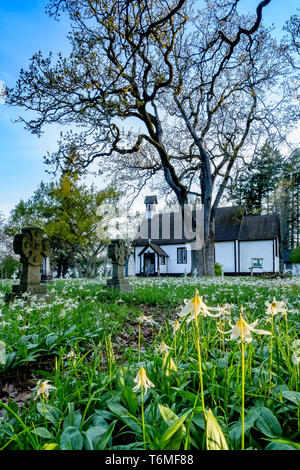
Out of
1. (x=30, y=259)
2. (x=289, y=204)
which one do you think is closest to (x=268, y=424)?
(x=30, y=259)

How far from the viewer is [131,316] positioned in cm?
555

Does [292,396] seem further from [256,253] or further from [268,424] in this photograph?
[256,253]


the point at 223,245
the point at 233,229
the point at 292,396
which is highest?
the point at 233,229

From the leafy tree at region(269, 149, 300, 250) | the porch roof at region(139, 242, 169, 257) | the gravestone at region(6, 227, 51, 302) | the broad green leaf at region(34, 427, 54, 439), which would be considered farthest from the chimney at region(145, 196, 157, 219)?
the broad green leaf at region(34, 427, 54, 439)

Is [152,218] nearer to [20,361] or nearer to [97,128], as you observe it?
[97,128]

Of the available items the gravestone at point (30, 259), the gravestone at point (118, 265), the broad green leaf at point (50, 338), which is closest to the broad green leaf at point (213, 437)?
the broad green leaf at point (50, 338)

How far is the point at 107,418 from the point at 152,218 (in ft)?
113

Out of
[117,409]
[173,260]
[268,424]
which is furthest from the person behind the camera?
[173,260]

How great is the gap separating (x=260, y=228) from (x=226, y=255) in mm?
4584

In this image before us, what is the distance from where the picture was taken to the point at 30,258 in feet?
23.1

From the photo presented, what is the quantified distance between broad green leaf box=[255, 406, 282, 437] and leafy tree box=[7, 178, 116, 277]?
1025 inches

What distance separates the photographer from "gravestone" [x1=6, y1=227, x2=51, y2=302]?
22.6 feet

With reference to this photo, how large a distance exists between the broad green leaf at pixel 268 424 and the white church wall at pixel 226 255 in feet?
97.5
